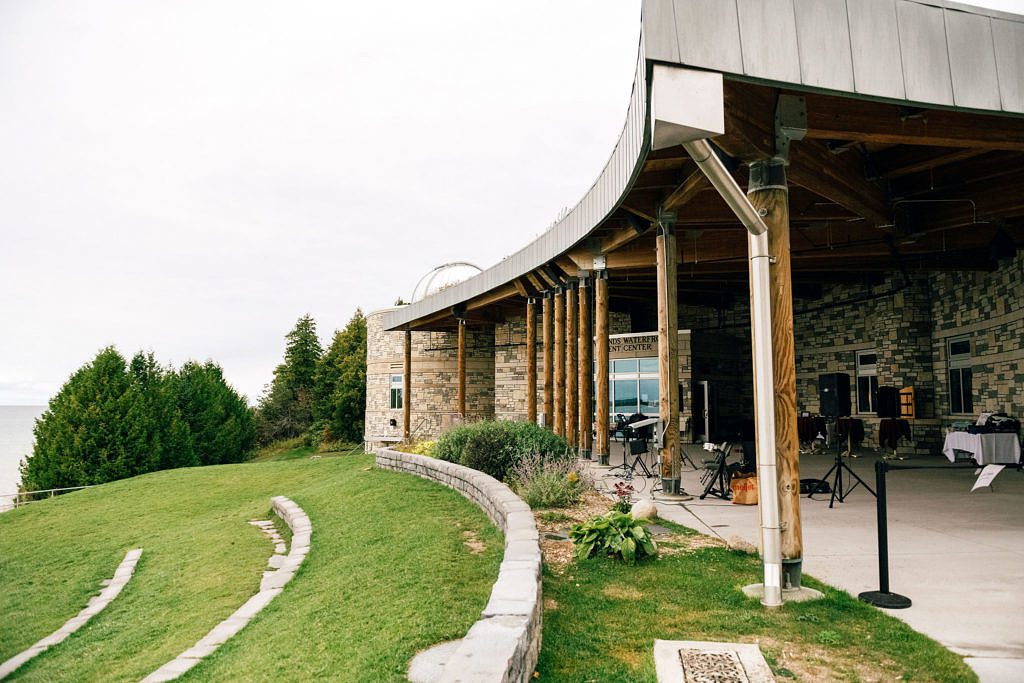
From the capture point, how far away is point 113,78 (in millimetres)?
13281

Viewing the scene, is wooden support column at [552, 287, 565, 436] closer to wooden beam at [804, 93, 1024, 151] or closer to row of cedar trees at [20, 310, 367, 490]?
wooden beam at [804, 93, 1024, 151]

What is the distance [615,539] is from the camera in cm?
613

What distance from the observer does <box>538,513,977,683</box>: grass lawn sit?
360 centimetres

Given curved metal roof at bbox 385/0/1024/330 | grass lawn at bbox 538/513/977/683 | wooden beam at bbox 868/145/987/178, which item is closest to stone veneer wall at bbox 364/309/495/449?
wooden beam at bbox 868/145/987/178

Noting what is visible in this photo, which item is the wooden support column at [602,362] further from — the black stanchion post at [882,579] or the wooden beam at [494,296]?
the black stanchion post at [882,579]

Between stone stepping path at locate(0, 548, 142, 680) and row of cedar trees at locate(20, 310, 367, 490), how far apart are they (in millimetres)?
20272

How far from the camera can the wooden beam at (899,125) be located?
550 centimetres

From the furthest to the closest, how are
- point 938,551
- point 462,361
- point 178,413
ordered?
point 178,413 → point 462,361 → point 938,551

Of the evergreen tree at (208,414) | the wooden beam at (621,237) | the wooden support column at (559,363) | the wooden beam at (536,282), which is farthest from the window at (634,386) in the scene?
the evergreen tree at (208,414)

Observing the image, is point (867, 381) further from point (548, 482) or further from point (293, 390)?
point (293, 390)

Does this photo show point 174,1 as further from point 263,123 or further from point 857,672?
point 263,123

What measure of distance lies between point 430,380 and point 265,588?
62.5ft

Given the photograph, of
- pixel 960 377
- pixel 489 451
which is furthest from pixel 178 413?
pixel 960 377

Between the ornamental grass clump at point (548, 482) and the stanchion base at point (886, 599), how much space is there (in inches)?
169
